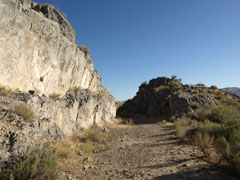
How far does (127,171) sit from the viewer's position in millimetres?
5152

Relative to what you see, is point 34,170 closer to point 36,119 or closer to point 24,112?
point 24,112

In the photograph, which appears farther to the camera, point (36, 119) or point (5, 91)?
point (36, 119)

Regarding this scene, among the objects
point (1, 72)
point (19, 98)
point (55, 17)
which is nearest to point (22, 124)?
point (19, 98)

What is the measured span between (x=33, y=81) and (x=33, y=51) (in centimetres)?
183

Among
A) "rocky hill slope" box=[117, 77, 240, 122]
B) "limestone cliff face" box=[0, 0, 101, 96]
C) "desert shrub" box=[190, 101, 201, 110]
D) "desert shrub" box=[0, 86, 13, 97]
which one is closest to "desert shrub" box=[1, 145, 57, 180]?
"desert shrub" box=[0, 86, 13, 97]

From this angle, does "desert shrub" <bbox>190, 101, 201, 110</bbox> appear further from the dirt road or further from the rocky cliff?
the dirt road

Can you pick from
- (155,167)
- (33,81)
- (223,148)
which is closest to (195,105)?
(223,148)

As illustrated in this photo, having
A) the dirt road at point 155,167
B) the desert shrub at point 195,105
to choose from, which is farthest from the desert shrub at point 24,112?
the desert shrub at point 195,105

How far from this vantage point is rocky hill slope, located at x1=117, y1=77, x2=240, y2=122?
69.4 ft

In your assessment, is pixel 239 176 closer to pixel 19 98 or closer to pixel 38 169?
pixel 38 169

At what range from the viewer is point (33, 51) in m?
8.84

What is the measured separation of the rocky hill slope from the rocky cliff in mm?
14062

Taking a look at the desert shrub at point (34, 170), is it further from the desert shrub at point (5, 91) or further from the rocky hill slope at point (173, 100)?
the rocky hill slope at point (173, 100)

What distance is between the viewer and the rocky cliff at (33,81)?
5289 millimetres
